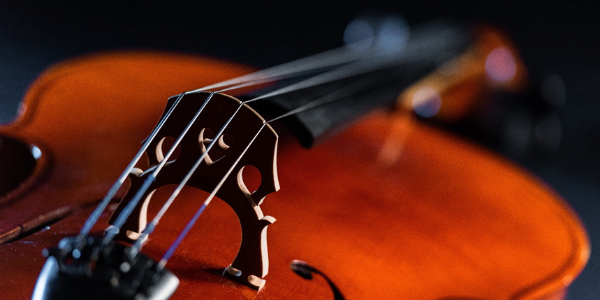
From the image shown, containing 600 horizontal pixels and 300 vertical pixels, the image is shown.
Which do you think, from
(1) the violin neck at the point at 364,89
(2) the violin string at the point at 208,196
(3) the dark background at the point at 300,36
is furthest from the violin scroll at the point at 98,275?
(3) the dark background at the point at 300,36

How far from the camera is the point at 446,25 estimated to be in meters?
1.72

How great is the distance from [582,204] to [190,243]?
1441 mm

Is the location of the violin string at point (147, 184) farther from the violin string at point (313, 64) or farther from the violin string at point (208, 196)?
the violin string at point (313, 64)

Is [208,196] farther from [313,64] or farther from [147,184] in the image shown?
[313,64]

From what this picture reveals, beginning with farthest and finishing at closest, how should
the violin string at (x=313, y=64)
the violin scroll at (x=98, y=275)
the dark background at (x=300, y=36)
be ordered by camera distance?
the dark background at (x=300, y=36)
the violin string at (x=313, y=64)
the violin scroll at (x=98, y=275)

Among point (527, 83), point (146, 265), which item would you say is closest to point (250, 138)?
point (146, 265)

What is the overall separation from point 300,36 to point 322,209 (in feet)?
5.15

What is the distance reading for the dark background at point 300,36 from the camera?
5.26ft

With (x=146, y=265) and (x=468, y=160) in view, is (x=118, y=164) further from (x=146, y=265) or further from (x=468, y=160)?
(x=468, y=160)

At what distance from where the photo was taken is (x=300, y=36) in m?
2.21

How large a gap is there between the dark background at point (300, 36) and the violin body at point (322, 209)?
52cm

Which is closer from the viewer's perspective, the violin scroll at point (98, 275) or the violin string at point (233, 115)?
the violin scroll at point (98, 275)

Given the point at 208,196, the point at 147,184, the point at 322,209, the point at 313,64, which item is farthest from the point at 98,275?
the point at 313,64

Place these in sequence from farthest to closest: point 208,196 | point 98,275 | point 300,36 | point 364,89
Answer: point 300,36 → point 364,89 → point 208,196 → point 98,275
